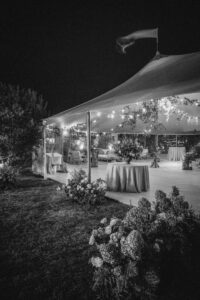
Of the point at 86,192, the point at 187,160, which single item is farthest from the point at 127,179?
the point at 187,160

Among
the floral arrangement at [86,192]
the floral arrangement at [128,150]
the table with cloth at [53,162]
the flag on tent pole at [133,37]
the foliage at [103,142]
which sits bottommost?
the floral arrangement at [86,192]

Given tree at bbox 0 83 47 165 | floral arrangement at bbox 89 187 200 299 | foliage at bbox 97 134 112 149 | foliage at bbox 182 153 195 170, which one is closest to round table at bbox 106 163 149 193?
floral arrangement at bbox 89 187 200 299

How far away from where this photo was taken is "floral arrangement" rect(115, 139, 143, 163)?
702cm

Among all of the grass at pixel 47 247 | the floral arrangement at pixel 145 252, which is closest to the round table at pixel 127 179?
the grass at pixel 47 247

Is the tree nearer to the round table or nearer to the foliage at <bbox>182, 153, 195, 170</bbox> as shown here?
the round table

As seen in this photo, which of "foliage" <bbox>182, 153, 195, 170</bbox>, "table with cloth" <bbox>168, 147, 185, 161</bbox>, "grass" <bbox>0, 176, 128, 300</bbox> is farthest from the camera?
"table with cloth" <bbox>168, 147, 185, 161</bbox>

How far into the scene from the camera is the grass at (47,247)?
2176 mm

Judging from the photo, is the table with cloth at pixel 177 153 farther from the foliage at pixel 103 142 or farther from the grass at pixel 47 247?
the grass at pixel 47 247

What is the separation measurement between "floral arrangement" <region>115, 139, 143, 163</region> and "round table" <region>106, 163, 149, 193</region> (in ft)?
1.59

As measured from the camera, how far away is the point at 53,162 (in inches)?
440

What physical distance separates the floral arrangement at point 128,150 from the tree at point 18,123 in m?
4.47

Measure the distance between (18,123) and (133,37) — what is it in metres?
5.67

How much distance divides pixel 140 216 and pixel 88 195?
2.94 meters

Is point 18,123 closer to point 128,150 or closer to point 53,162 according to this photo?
point 53,162
